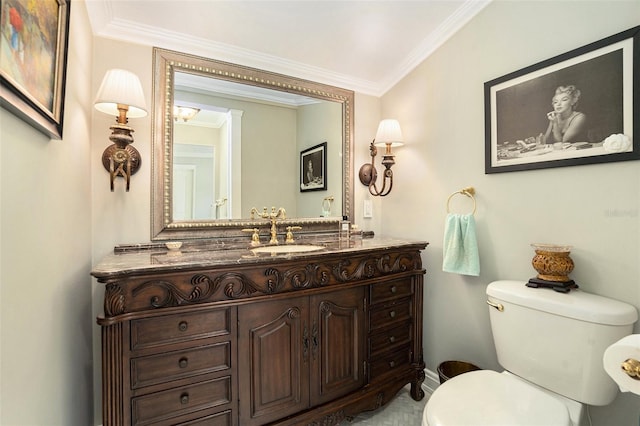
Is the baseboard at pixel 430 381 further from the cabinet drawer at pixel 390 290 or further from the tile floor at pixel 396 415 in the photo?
the cabinet drawer at pixel 390 290

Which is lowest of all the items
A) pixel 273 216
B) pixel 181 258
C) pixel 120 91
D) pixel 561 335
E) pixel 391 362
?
pixel 391 362

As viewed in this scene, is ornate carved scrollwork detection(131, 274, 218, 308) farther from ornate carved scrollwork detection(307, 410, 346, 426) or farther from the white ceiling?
the white ceiling

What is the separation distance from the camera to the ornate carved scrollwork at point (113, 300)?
3.44 feet

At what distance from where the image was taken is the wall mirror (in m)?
1.66

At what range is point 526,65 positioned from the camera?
153cm

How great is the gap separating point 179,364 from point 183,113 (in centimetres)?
129

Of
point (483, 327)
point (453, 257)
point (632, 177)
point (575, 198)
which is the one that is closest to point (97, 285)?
point (453, 257)

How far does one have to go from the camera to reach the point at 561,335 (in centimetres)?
119

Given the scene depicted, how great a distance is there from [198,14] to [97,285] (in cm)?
149

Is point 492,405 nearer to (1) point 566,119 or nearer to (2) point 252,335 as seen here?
(2) point 252,335

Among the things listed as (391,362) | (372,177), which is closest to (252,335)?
(391,362)

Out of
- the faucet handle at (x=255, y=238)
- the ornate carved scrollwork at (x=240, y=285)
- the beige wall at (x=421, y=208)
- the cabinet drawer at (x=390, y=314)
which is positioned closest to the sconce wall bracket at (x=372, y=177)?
the beige wall at (x=421, y=208)

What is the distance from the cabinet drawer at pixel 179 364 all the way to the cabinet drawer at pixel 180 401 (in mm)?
55

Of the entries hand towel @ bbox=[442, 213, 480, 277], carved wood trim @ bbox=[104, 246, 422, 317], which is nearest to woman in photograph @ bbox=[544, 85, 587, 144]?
hand towel @ bbox=[442, 213, 480, 277]
